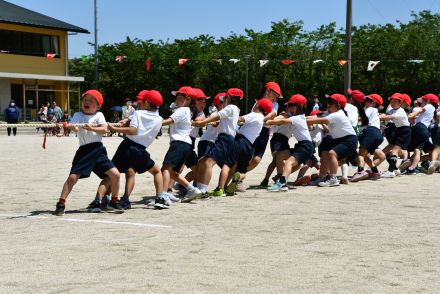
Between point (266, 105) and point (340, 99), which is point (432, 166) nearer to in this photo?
point (340, 99)

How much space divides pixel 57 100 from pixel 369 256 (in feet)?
155

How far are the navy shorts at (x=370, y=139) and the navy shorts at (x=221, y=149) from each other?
143 inches

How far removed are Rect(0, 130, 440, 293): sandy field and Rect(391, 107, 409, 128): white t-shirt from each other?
3.51 meters

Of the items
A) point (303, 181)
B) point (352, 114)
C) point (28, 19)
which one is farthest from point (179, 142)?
point (28, 19)

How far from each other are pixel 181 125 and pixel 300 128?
261 centimetres

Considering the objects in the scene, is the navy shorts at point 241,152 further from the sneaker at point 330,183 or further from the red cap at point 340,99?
the red cap at point 340,99

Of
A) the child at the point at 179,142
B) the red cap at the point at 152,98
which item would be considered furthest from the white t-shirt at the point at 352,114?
the red cap at the point at 152,98

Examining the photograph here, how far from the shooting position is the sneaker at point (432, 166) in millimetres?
15564

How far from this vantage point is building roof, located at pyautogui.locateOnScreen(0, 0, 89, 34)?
47.9 m

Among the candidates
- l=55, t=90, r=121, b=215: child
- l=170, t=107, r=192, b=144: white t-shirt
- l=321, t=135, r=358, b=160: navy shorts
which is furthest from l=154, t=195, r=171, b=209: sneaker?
l=321, t=135, r=358, b=160: navy shorts

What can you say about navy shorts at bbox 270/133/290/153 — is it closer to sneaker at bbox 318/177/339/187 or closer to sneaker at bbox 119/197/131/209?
sneaker at bbox 318/177/339/187

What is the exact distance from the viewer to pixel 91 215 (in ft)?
30.7

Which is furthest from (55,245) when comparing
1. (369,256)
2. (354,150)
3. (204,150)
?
(354,150)

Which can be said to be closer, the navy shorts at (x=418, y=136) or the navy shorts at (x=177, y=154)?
the navy shorts at (x=177, y=154)
